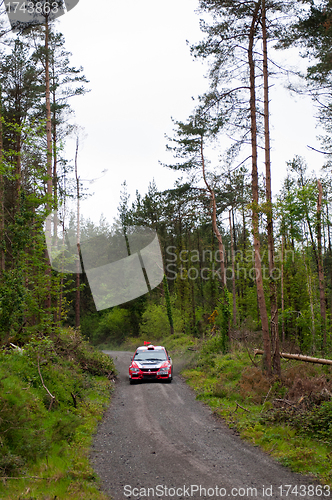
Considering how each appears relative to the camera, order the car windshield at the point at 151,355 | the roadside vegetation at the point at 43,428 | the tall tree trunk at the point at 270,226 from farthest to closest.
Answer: the car windshield at the point at 151,355 < the tall tree trunk at the point at 270,226 < the roadside vegetation at the point at 43,428

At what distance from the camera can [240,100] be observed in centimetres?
1290

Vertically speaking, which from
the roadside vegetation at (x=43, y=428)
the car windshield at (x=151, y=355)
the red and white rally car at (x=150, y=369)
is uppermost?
the roadside vegetation at (x=43, y=428)

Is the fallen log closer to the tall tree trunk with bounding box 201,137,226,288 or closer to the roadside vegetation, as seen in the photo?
the roadside vegetation

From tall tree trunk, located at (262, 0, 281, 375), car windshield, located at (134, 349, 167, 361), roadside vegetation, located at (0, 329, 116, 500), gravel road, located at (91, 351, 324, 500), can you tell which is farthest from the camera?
car windshield, located at (134, 349, 167, 361)

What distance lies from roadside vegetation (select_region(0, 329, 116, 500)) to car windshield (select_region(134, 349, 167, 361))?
391 centimetres

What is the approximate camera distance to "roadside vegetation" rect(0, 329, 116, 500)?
4992 millimetres

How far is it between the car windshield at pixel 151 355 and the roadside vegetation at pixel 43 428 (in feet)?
12.8

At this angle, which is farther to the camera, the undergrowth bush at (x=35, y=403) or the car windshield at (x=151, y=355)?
the car windshield at (x=151, y=355)

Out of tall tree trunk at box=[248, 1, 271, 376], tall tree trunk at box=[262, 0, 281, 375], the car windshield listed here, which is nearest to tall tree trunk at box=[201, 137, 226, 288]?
the car windshield

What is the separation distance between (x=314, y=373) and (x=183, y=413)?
15.4 ft

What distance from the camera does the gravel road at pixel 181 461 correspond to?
5.18 m

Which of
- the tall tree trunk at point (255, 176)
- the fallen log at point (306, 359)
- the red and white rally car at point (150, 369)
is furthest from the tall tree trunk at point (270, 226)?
the red and white rally car at point (150, 369)

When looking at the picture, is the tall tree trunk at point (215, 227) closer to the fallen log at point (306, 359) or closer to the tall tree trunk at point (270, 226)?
the fallen log at point (306, 359)

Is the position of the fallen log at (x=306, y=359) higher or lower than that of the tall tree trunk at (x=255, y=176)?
lower
